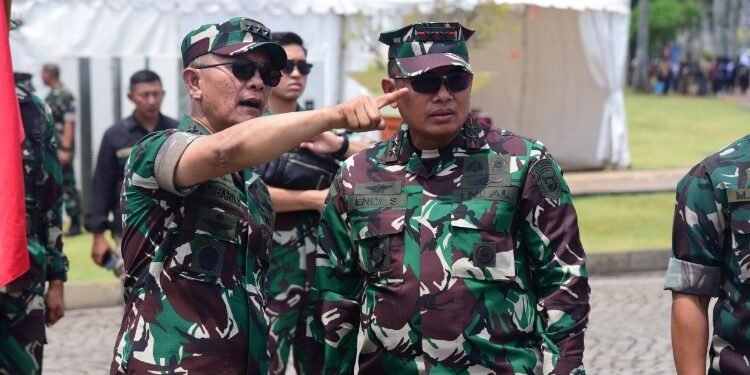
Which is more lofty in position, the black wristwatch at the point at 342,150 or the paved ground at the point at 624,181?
the black wristwatch at the point at 342,150

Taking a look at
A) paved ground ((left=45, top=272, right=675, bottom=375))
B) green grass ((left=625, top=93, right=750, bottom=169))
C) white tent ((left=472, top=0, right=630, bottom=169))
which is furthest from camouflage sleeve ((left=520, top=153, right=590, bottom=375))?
green grass ((left=625, top=93, right=750, bottom=169))

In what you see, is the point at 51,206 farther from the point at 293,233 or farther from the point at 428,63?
the point at 428,63

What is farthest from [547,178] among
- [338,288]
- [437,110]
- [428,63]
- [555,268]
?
[338,288]

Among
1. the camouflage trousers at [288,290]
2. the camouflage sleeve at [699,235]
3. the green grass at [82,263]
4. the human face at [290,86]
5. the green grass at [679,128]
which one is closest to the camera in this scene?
the camouflage sleeve at [699,235]

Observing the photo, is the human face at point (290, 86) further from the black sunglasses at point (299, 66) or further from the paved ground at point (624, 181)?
the paved ground at point (624, 181)

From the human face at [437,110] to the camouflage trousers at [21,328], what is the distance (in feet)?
8.24

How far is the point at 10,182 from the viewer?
14.1 feet

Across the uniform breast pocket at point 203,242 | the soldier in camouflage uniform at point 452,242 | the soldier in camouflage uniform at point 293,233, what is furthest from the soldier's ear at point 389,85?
the soldier in camouflage uniform at point 293,233

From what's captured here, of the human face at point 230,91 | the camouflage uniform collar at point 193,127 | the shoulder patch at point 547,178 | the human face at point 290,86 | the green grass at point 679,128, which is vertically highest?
the human face at point 230,91

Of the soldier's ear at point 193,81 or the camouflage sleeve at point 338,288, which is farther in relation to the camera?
the camouflage sleeve at point 338,288

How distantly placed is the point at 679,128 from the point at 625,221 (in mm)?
17933

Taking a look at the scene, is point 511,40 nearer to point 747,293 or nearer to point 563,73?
point 563,73

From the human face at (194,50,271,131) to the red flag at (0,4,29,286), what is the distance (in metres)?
0.69

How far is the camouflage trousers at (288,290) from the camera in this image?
21.1 ft
